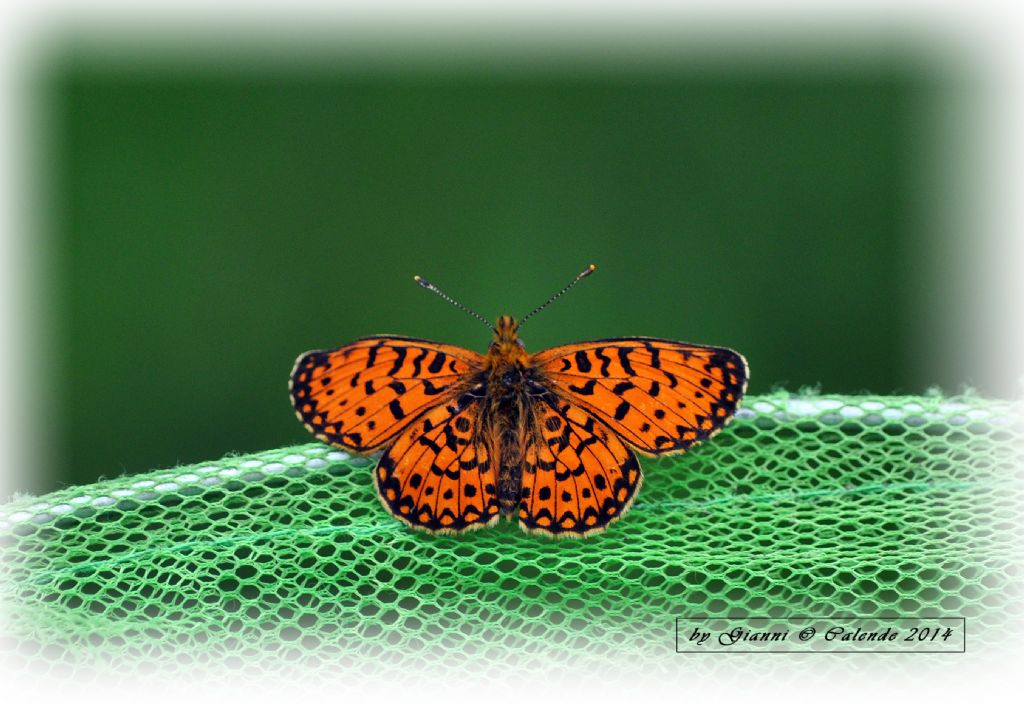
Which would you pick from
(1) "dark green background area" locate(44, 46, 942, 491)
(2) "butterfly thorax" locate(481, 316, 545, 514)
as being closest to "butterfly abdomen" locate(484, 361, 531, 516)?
(2) "butterfly thorax" locate(481, 316, 545, 514)

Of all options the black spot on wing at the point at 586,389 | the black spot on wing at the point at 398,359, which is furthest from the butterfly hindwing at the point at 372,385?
the black spot on wing at the point at 586,389

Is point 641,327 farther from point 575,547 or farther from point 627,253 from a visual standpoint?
point 575,547

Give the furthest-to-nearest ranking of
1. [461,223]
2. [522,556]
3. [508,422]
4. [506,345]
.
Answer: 1. [461,223]
2. [506,345]
3. [508,422]
4. [522,556]

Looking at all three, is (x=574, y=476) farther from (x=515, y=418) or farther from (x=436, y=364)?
(x=436, y=364)

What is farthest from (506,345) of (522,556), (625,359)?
(522,556)

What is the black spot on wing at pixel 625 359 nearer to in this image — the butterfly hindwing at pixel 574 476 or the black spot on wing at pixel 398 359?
the butterfly hindwing at pixel 574 476

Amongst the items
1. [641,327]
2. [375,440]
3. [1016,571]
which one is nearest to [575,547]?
[375,440]

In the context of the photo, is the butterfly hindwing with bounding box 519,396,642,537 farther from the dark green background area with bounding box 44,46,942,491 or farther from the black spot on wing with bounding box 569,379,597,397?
the dark green background area with bounding box 44,46,942,491

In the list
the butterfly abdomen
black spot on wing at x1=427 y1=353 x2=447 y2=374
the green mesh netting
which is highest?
black spot on wing at x1=427 y1=353 x2=447 y2=374
